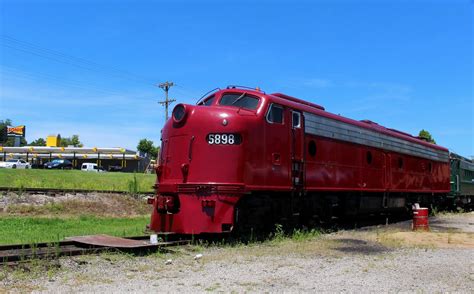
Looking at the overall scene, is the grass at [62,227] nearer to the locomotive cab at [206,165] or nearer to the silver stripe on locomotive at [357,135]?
the locomotive cab at [206,165]

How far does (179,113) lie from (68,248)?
4028mm

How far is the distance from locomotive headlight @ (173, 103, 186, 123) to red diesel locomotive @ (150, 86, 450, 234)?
1.0 inches

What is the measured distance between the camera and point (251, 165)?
10.7 m

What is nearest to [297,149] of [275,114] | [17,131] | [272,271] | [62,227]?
[275,114]

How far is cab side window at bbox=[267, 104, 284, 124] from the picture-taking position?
11.4m

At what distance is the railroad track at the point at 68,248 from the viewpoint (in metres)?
7.70

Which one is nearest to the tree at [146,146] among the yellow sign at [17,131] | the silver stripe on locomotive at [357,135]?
the yellow sign at [17,131]

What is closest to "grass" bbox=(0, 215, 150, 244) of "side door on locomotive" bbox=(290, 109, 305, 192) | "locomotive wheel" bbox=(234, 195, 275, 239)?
"locomotive wheel" bbox=(234, 195, 275, 239)

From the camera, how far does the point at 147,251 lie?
29.2ft

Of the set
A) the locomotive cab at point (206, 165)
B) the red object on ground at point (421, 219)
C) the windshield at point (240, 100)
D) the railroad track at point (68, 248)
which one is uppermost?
the windshield at point (240, 100)

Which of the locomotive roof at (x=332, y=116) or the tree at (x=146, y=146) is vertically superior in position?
the tree at (x=146, y=146)

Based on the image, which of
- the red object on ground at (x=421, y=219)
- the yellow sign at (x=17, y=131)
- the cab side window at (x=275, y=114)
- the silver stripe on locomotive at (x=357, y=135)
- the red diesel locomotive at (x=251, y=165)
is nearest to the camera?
the red diesel locomotive at (x=251, y=165)

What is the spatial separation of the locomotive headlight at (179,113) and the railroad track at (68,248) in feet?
9.63

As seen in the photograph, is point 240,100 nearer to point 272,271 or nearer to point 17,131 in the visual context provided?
point 272,271
